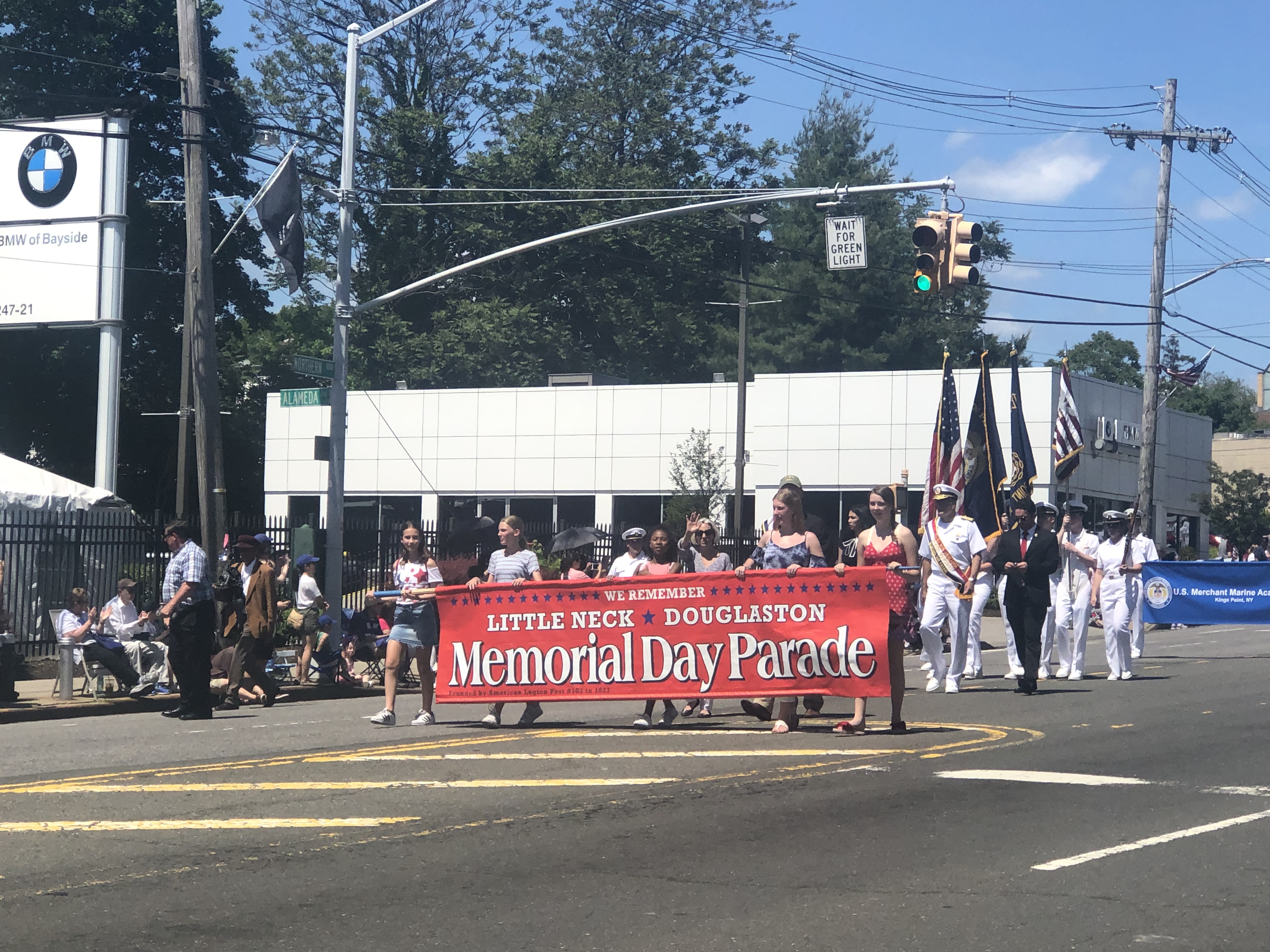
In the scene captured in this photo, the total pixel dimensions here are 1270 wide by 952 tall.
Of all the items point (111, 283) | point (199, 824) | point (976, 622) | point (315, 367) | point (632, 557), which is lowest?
point (199, 824)

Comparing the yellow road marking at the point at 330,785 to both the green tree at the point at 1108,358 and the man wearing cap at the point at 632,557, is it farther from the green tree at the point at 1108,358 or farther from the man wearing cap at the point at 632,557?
the green tree at the point at 1108,358

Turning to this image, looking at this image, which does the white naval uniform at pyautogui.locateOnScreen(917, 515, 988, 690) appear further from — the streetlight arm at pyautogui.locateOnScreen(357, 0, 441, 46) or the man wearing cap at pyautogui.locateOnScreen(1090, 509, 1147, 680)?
the streetlight arm at pyautogui.locateOnScreen(357, 0, 441, 46)

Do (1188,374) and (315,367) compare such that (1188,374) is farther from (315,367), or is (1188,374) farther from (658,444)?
(315,367)

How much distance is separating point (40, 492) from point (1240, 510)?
44.4 meters

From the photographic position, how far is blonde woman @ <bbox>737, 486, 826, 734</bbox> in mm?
12570

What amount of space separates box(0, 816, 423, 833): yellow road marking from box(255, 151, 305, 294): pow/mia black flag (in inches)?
504

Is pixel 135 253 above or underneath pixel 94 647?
above

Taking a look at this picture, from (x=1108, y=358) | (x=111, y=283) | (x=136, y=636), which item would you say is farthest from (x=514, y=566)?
(x=1108, y=358)

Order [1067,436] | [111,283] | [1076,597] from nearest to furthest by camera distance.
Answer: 1. [1076,597]
2. [111,283]
3. [1067,436]

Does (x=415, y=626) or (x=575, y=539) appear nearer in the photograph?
(x=415, y=626)

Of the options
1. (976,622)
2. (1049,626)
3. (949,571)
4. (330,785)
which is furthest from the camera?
(1049,626)

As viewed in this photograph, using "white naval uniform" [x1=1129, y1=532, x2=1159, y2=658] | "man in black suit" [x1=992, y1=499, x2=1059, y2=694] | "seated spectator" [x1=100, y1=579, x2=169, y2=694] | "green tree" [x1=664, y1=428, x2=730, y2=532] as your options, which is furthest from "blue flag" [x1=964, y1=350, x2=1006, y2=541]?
"green tree" [x1=664, y1=428, x2=730, y2=532]

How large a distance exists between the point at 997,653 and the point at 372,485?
25811 millimetres

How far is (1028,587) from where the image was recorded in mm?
16156
